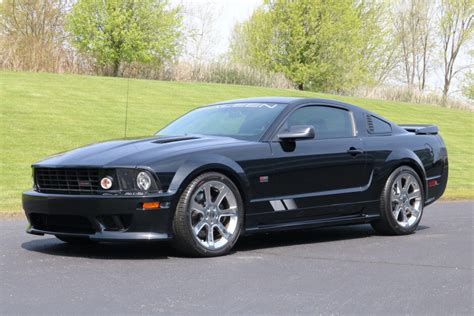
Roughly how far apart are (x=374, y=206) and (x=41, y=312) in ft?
16.0

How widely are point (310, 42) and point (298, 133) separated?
41.2m

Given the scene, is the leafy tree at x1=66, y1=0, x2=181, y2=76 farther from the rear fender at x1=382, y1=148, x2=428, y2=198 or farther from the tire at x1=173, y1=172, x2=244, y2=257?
the tire at x1=173, y1=172, x2=244, y2=257

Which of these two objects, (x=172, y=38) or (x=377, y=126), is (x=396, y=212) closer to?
(x=377, y=126)

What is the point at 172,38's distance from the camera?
44.8 metres

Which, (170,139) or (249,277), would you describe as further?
(170,139)

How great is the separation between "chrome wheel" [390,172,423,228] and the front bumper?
3.18 metres

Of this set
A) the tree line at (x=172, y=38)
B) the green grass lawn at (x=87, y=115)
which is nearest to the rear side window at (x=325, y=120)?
the green grass lawn at (x=87, y=115)

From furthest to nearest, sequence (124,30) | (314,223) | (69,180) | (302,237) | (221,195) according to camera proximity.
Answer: (124,30) → (302,237) → (314,223) → (221,195) → (69,180)

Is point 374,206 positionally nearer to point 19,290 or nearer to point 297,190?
point 297,190

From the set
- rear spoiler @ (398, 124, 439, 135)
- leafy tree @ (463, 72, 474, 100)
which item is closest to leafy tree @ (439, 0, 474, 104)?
leafy tree @ (463, 72, 474, 100)

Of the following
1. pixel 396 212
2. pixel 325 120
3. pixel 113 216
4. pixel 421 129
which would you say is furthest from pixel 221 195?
pixel 421 129

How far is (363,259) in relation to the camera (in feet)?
24.7

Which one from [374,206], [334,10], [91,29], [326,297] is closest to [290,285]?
[326,297]

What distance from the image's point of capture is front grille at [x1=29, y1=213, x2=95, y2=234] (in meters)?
7.18
